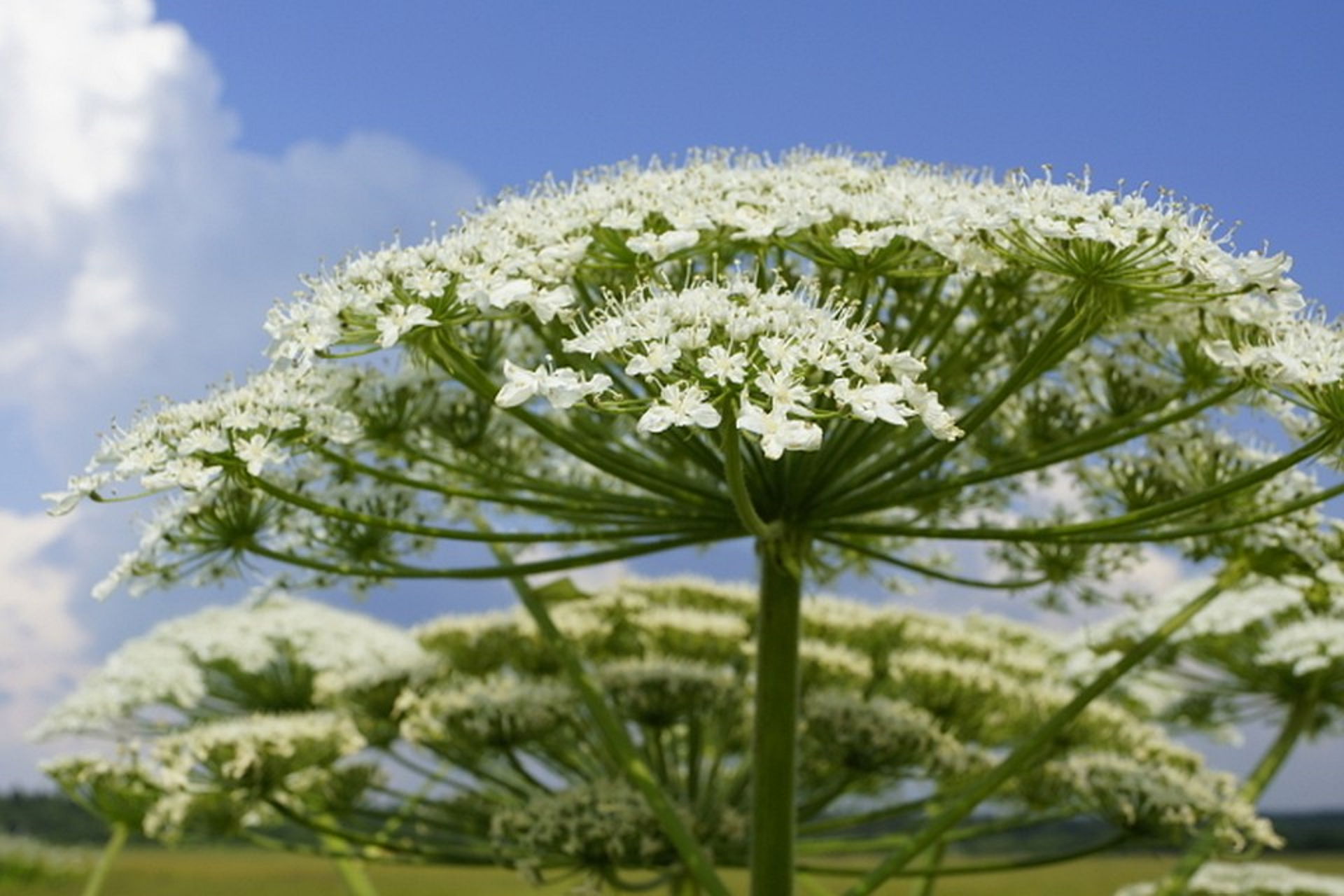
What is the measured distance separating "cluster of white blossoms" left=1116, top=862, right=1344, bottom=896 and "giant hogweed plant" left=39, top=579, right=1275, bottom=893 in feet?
5.44

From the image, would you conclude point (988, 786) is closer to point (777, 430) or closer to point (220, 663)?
point (777, 430)

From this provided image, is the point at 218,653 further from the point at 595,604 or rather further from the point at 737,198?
the point at 737,198

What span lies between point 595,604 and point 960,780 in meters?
2.75

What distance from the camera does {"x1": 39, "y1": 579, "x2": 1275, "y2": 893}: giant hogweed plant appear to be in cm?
807

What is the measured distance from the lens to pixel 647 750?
29.7ft

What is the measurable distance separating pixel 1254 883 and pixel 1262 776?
115 centimetres

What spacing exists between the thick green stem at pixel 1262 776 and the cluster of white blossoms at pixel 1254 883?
58cm

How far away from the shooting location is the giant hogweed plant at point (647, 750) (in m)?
8.07

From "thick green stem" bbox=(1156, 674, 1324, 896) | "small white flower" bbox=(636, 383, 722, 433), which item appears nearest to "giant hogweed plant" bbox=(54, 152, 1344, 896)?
"small white flower" bbox=(636, 383, 722, 433)

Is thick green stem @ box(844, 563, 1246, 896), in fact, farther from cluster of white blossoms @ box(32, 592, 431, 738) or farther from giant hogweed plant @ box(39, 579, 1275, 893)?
cluster of white blossoms @ box(32, 592, 431, 738)

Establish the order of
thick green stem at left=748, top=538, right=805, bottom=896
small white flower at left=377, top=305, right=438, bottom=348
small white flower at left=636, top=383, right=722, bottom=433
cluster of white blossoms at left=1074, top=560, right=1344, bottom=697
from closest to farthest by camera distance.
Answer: small white flower at left=636, top=383, right=722, bottom=433 < small white flower at left=377, top=305, right=438, bottom=348 < thick green stem at left=748, top=538, right=805, bottom=896 < cluster of white blossoms at left=1074, top=560, right=1344, bottom=697

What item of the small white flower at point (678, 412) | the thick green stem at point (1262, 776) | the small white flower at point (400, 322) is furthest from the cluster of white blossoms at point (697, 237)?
the thick green stem at point (1262, 776)

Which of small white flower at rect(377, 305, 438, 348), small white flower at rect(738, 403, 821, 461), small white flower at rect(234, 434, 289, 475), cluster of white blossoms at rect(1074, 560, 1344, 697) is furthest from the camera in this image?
cluster of white blossoms at rect(1074, 560, 1344, 697)

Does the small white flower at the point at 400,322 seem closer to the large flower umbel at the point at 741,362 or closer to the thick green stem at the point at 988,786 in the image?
the large flower umbel at the point at 741,362
